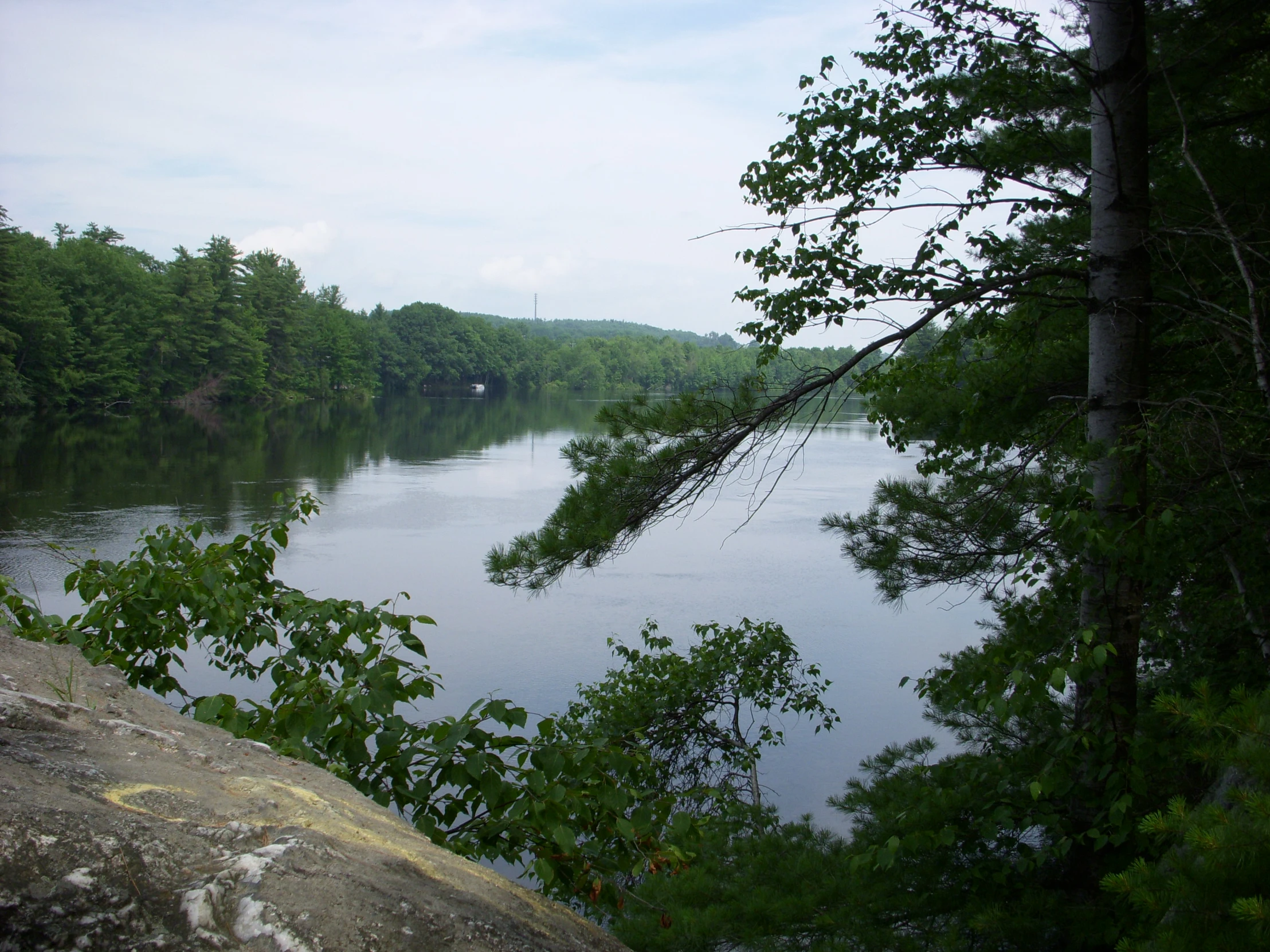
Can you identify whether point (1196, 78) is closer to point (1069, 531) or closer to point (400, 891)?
point (1069, 531)

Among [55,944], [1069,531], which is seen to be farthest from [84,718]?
[1069,531]

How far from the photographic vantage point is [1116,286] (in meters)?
3.99

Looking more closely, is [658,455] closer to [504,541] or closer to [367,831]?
[367,831]

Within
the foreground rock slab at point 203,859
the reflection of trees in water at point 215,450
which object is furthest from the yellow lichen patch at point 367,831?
the reflection of trees in water at point 215,450

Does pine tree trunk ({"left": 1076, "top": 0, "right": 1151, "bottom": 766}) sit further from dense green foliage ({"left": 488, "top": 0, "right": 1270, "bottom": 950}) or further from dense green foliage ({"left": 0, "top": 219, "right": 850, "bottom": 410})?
dense green foliage ({"left": 0, "top": 219, "right": 850, "bottom": 410})

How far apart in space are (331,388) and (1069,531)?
273 ft

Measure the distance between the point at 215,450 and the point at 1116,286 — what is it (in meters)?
34.7

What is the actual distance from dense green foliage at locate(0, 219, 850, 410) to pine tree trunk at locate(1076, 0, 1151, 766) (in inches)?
93.4

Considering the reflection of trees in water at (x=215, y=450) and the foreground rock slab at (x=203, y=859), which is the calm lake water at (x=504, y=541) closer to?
the reflection of trees in water at (x=215, y=450)

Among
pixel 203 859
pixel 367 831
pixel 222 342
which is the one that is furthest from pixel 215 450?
pixel 203 859

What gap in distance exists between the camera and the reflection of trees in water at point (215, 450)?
2200cm

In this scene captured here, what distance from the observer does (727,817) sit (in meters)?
6.55

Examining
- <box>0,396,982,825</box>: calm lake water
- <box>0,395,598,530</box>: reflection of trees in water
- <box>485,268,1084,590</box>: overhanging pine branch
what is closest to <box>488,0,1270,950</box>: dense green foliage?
<box>485,268,1084,590</box>: overhanging pine branch

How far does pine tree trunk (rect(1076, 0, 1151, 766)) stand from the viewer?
3.83m
